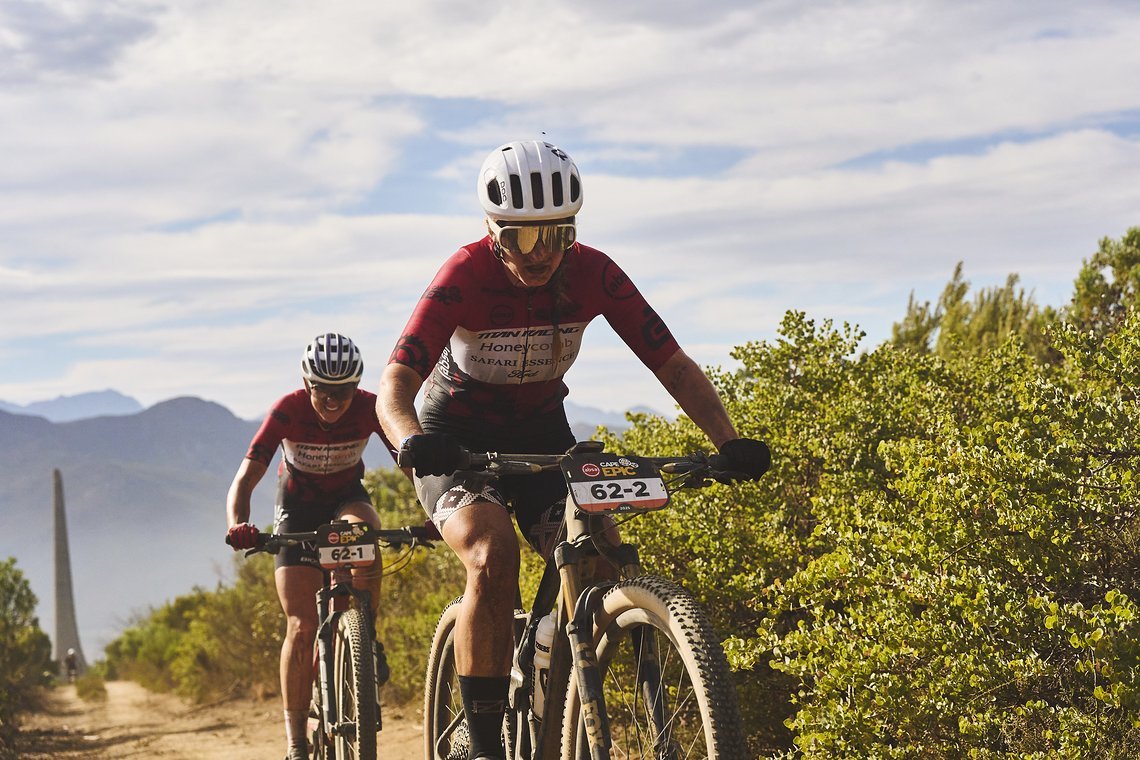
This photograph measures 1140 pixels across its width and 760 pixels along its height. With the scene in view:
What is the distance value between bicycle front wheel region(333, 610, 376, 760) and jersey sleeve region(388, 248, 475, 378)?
97.4 inches

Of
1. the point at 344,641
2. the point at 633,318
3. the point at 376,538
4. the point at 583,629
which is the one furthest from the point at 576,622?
the point at 376,538

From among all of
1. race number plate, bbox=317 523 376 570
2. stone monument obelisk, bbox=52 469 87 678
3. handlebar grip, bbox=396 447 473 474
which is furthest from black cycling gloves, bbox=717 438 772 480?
stone monument obelisk, bbox=52 469 87 678

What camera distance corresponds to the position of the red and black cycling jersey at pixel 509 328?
443 cm

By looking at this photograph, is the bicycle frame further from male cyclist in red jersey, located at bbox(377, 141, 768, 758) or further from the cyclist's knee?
the cyclist's knee

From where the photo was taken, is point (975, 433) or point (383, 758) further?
point (383, 758)

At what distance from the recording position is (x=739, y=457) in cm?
401

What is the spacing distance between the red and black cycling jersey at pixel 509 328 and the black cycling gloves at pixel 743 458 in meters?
0.74

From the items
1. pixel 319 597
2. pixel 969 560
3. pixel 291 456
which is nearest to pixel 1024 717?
pixel 969 560

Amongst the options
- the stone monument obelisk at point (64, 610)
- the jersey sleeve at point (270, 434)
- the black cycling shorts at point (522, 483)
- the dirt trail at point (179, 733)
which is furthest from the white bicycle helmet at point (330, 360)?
the stone monument obelisk at point (64, 610)

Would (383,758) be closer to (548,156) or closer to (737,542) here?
(737,542)

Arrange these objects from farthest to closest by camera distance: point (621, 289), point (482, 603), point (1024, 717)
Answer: point (1024, 717) → point (621, 289) → point (482, 603)

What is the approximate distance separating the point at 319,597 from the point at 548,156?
11.7 feet

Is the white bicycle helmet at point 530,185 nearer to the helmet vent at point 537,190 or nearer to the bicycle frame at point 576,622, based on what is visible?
the helmet vent at point 537,190

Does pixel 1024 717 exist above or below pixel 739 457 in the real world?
below
